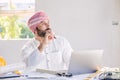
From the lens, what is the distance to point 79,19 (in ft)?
13.3

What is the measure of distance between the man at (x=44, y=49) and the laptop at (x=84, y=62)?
0.53m

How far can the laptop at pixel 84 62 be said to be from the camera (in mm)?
2113

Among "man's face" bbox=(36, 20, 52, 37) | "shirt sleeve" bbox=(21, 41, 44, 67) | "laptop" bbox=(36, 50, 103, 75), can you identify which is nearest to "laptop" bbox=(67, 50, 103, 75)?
"laptop" bbox=(36, 50, 103, 75)

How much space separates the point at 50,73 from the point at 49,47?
67 centimetres

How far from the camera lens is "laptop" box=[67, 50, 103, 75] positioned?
6.93 ft

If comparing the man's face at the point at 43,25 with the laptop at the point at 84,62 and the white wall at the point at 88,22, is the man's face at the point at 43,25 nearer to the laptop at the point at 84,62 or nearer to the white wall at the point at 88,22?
the laptop at the point at 84,62

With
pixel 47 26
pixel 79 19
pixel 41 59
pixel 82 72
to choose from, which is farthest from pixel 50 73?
pixel 79 19

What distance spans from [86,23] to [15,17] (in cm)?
125

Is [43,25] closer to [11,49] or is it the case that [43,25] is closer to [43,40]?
[43,40]

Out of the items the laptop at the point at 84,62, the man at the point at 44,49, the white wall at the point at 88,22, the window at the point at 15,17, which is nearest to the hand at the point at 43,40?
the man at the point at 44,49

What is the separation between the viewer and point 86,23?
4.06m

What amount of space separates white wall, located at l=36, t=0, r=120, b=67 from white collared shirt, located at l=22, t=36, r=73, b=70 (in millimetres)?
1153

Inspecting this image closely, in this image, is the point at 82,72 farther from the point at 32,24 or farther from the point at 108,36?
the point at 108,36

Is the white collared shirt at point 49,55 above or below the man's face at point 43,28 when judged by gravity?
below
